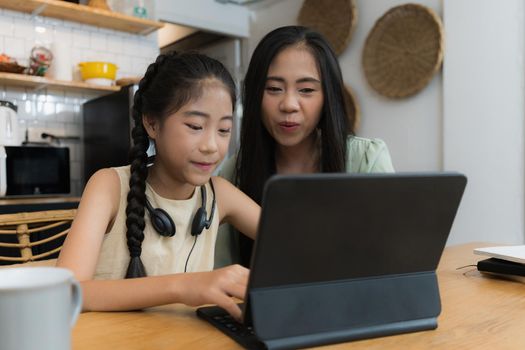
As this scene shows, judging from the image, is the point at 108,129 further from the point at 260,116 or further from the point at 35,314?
the point at 35,314

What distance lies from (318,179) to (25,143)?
298 centimetres

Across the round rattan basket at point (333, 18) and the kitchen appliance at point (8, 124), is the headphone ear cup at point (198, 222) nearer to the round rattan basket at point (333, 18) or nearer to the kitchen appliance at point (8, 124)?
the kitchen appliance at point (8, 124)

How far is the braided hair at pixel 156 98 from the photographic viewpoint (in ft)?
3.41

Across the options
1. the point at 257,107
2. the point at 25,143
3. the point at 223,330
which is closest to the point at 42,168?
the point at 25,143

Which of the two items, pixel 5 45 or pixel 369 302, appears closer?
pixel 369 302

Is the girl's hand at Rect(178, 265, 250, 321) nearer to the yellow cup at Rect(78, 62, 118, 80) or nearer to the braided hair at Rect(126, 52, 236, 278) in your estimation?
the braided hair at Rect(126, 52, 236, 278)

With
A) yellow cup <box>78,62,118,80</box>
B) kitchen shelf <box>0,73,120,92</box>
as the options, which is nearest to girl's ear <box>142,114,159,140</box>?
kitchen shelf <box>0,73,120,92</box>

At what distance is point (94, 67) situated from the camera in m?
3.20

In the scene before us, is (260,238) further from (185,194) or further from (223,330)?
(185,194)

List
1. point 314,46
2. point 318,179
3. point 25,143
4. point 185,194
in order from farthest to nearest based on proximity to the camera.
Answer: point 25,143, point 314,46, point 185,194, point 318,179

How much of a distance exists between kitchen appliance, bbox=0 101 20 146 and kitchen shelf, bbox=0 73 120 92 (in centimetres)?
21

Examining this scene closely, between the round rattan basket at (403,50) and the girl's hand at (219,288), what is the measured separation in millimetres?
2770

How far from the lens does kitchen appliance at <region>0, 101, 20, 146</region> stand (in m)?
2.75

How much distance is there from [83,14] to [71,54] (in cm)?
32
